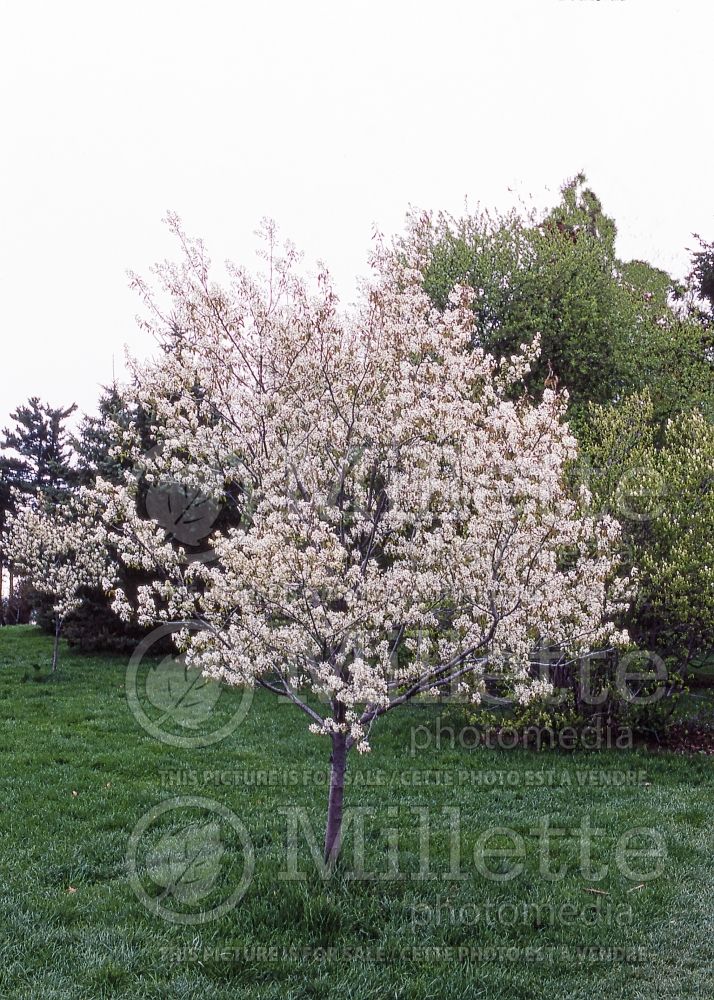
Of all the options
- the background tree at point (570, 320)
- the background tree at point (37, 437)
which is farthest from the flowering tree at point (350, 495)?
the background tree at point (37, 437)

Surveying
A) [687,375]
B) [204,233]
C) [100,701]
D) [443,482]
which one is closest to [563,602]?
[443,482]

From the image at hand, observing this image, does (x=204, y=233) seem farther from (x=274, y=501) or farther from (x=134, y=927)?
(x=134, y=927)

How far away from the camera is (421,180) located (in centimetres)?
2491

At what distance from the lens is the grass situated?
5.59m
